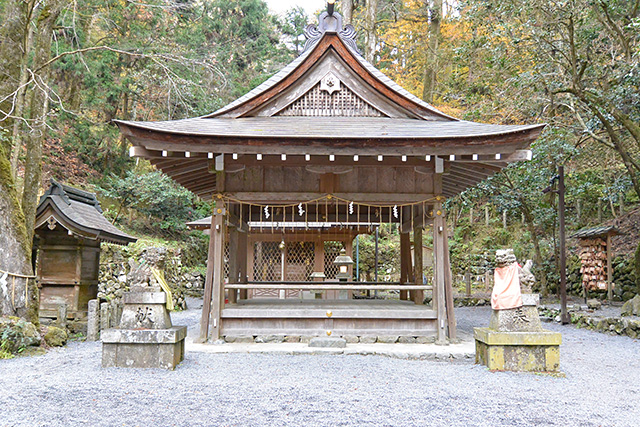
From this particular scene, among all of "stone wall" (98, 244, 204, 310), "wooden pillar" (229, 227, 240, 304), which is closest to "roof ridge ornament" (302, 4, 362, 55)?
"wooden pillar" (229, 227, 240, 304)

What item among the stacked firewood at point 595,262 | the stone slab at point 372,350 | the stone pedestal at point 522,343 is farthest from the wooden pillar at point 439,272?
the stacked firewood at point 595,262

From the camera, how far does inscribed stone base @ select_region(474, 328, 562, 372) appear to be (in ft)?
19.5

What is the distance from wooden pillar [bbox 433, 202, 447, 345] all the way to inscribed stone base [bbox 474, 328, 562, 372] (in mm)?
1875

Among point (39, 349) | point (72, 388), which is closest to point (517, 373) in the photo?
point (72, 388)

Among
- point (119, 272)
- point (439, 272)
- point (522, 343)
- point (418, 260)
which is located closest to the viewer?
point (522, 343)

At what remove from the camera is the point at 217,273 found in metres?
7.89

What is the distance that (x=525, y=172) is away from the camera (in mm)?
14695

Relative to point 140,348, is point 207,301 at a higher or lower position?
higher

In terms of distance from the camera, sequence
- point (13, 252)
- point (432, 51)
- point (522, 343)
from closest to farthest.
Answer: point (522, 343) < point (13, 252) < point (432, 51)

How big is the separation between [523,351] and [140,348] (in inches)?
199

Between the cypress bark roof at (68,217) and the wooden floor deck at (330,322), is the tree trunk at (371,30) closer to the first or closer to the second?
the cypress bark roof at (68,217)

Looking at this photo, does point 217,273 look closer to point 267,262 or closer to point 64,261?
point 64,261

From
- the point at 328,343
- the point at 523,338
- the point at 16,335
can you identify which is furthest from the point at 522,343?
the point at 16,335

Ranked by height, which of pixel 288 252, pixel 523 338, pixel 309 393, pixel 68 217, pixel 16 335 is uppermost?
pixel 68 217
